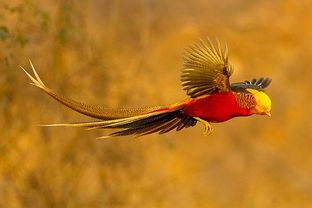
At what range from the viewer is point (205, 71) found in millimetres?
1600

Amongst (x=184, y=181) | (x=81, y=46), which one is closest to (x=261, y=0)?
(x=184, y=181)

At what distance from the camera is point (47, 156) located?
7.88 meters

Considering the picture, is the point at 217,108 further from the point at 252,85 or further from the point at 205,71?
the point at 252,85

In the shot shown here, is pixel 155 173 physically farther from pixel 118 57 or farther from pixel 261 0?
pixel 261 0

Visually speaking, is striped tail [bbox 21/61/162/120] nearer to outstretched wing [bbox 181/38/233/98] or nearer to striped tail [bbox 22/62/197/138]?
striped tail [bbox 22/62/197/138]

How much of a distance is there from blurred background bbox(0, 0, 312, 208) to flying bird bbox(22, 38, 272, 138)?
2.20 metres

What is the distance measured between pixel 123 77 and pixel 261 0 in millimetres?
7069

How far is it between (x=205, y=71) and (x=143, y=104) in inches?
254

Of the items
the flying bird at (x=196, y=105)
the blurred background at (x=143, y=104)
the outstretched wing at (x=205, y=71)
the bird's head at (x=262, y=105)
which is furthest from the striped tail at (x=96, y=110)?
the blurred background at (x=143, y=104)

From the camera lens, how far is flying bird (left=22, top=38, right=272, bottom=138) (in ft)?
5.04

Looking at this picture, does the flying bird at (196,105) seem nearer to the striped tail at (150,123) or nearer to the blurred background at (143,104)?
the striped tail at (150,123)

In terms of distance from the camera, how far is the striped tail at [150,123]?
1535 mm

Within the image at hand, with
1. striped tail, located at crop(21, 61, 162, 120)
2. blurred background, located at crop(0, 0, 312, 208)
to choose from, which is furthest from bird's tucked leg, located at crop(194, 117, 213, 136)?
blurred background, located at crop(0, 0, 312, 208)

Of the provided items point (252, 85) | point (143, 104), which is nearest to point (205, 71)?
point (252, 85)
